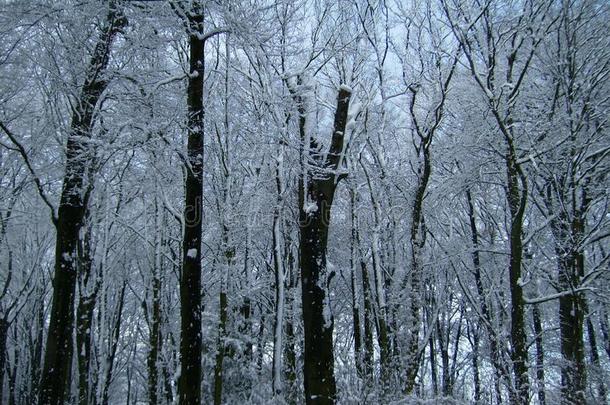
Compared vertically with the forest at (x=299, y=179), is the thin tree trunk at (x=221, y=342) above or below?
below

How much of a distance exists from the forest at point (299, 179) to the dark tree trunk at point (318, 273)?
0.13 ft

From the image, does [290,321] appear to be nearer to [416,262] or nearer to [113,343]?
[416,262]

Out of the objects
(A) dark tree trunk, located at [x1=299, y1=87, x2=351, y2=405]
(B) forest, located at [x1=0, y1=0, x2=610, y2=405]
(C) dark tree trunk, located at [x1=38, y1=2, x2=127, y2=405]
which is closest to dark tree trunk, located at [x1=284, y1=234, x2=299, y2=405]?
(B) forest, located at [x1=0, y1=0, x2=610, y2=405]

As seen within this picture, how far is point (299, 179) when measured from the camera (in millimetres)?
11953

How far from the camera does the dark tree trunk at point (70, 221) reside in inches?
282

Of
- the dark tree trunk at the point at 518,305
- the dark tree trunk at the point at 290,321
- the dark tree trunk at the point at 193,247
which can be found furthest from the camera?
the dark tree trunk at the point at 290,321

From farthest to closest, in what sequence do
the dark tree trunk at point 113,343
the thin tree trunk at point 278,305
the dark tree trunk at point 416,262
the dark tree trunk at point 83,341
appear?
1. the dark tree trunk at point 113,343
2. the dark tree trunk at point 83,341
3. the dark tree trunk at point 416,262
4. the thin tree trunk at point 278,305

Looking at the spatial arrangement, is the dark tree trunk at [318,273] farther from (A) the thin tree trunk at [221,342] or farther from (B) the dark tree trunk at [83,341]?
(B) the dark tree trunk at [83,341]

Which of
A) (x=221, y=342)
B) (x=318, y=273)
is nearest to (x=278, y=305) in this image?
(x=221, y=342)

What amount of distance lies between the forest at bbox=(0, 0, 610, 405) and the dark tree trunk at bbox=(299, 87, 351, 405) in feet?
0.13

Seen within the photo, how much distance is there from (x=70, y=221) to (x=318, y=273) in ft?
14.9

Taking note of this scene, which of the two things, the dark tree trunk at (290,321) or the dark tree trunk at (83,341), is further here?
the dark tree trunk at (290,321)

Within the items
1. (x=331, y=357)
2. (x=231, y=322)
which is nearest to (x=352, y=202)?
(x=231, y=322)

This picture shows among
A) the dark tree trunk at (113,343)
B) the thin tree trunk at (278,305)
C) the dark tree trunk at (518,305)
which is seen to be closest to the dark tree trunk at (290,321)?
the thin tree trunk at (278,305)
